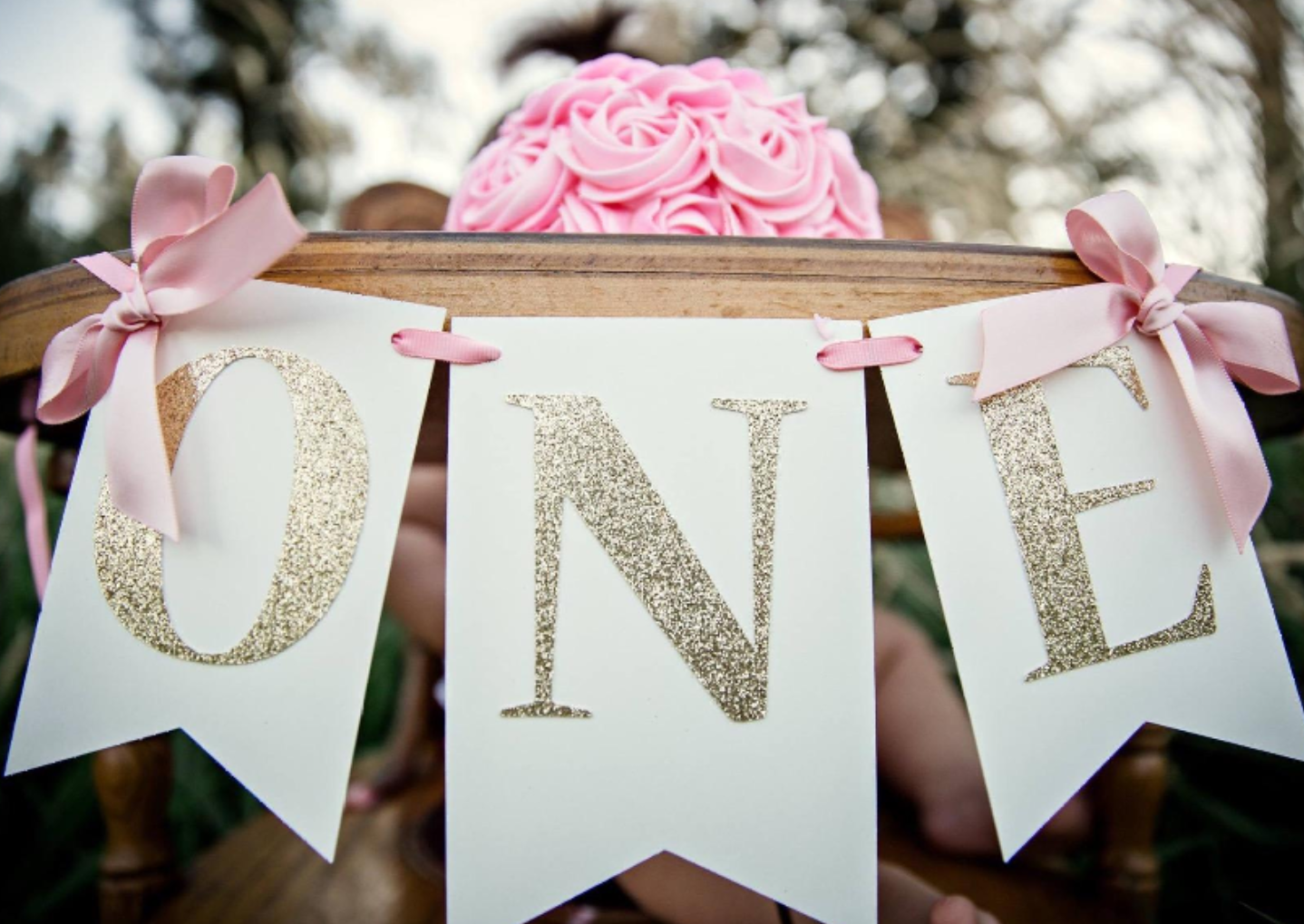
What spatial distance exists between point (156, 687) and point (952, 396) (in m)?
0.38

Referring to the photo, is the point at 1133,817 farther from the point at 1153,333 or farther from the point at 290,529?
the point at 290,529

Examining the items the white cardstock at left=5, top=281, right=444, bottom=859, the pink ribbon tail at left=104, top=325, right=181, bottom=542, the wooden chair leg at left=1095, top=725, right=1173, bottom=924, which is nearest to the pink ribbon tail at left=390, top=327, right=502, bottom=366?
the white cardstock at left=5, top=281, right=444, bottom=859

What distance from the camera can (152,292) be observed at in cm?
36

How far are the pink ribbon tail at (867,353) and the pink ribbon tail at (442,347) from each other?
0.15 m

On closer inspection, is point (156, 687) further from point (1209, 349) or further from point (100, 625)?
point (1209, 349)

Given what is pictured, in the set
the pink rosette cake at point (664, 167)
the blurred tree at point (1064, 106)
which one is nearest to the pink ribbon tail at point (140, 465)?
the pink rosette cake at point (664, 167)

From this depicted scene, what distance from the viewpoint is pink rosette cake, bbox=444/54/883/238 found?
448 mm

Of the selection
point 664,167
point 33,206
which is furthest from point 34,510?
point 33,206

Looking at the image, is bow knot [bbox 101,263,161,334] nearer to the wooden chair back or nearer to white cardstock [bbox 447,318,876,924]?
the wooden chair back

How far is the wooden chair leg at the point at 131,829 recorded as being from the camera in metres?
0.59

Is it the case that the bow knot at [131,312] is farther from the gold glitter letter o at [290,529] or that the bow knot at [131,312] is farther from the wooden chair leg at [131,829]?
the wooden chair leg at [131,829]

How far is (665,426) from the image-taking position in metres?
0.37

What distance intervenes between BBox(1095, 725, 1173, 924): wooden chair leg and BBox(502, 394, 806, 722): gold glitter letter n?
0.49 metres

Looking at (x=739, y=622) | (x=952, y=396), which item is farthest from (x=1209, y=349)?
(x=739, y=622)
